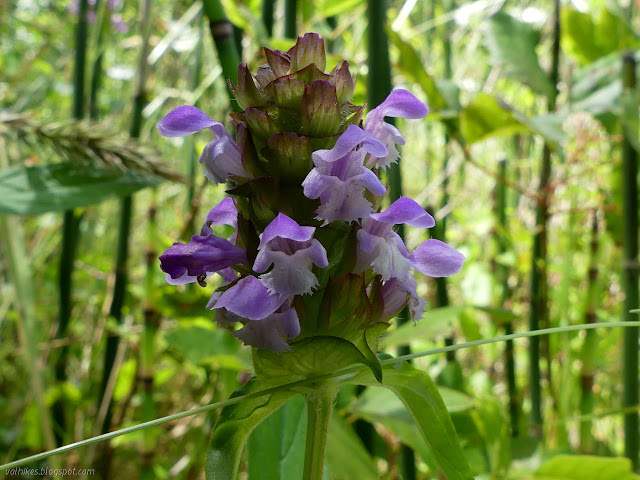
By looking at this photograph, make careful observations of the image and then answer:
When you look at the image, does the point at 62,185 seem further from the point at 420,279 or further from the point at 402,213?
the point at 420,279

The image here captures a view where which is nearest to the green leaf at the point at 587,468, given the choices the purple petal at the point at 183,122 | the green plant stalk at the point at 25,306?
the purple petal at the point at 183,122

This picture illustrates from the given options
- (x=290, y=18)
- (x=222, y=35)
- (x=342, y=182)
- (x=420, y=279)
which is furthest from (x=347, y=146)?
(x=420, y=279)

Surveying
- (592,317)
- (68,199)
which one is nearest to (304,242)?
(68,199)

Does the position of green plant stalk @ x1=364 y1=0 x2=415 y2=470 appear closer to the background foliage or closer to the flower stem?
the background foliage

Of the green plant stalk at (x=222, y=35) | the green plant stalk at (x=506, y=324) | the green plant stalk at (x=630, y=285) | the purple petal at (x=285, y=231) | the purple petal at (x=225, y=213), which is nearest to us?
the purple petal at (x=285, y=231)

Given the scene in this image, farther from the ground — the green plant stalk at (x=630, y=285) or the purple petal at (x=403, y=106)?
the purple petal at (x=403, y=106)

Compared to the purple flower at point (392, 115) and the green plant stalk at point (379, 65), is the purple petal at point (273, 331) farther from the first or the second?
the green plant stalk at point (379, 65)
